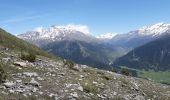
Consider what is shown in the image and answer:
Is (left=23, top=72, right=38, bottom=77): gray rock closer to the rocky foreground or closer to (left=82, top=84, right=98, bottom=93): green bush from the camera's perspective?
the rocky foreground

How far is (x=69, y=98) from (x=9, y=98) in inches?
183

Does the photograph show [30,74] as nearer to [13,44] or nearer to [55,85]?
[55,85]

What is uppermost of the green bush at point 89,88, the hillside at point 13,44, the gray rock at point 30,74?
the hillside at point 13,44

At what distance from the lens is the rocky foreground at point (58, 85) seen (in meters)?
24.1

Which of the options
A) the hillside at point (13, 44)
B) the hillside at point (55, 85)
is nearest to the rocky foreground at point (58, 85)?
the hillside at point (55, 85)

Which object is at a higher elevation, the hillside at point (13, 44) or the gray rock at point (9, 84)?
the hillside at point (13, 44)

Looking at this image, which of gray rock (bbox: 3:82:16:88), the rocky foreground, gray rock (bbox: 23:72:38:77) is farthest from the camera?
gray rock (bbox: 23:72:38:77)

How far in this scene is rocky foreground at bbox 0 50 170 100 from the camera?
24119 millimetres

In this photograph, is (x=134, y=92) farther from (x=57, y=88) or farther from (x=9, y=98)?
(x=9, y=98)

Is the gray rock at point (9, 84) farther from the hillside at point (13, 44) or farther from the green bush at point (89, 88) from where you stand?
the hillside at point (13, 44)

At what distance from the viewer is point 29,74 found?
27.7m

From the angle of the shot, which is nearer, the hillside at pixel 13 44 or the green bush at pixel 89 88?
the green bush at pixel 89 88

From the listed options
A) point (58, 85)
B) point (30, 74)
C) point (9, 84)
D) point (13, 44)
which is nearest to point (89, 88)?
point (58, 85)

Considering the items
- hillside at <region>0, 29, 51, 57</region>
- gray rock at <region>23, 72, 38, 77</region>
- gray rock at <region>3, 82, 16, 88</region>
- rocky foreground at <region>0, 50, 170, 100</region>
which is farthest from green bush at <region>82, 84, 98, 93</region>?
hillside at <region>0, 29, 51, 57</region>
